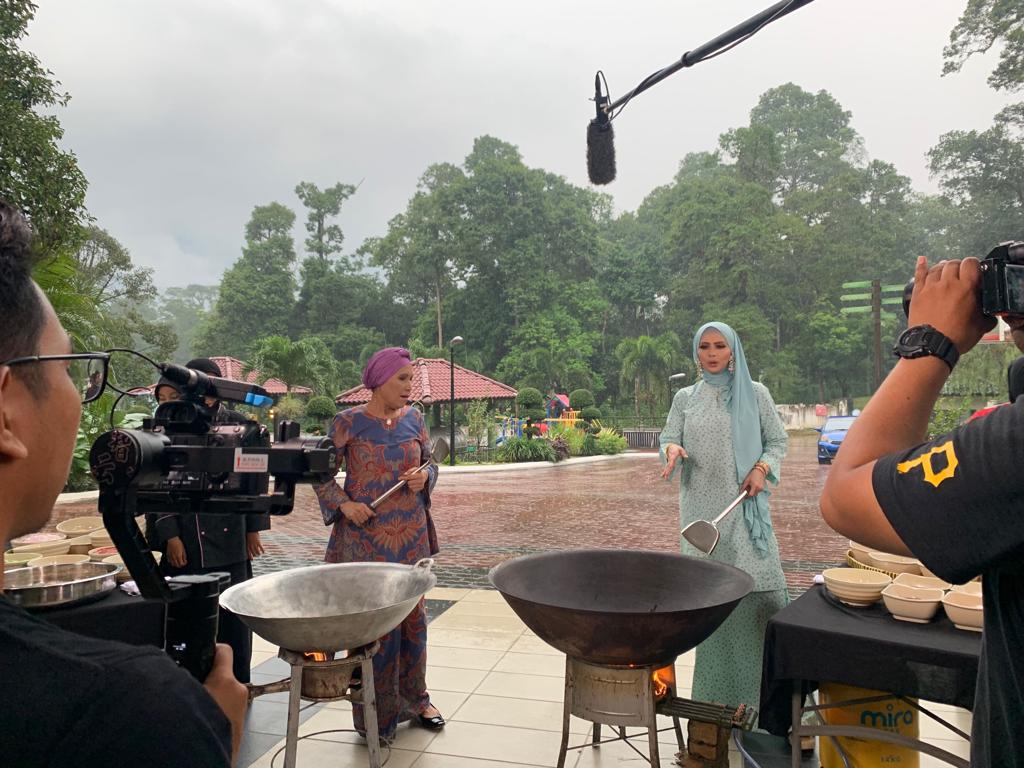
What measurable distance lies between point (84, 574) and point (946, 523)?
255cm

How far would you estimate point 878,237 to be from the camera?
43.7 meters

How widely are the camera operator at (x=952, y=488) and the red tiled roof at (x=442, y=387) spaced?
22.0 metres

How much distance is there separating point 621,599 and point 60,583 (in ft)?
6.20

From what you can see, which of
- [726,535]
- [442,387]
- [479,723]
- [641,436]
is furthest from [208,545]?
[641,436]

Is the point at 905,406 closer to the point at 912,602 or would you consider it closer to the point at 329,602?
the point at 912,602

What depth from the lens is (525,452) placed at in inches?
774

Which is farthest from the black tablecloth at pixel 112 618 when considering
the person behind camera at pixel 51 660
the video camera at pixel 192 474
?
the person behind camera at pixel 51 660

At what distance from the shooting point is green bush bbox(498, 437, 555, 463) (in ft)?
64.3

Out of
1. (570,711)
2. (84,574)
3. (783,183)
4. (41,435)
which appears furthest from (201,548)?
(783,183)

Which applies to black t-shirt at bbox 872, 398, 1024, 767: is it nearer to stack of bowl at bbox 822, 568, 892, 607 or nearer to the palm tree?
stack of bowl at bbox 822, 568, 892, 607

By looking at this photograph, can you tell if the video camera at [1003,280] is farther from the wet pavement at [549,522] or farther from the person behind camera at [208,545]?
the wet pavement at [549,522]

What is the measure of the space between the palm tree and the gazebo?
1110cm

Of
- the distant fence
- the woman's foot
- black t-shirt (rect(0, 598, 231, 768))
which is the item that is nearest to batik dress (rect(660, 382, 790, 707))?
the woman's foot

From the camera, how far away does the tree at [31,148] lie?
1210 cm
